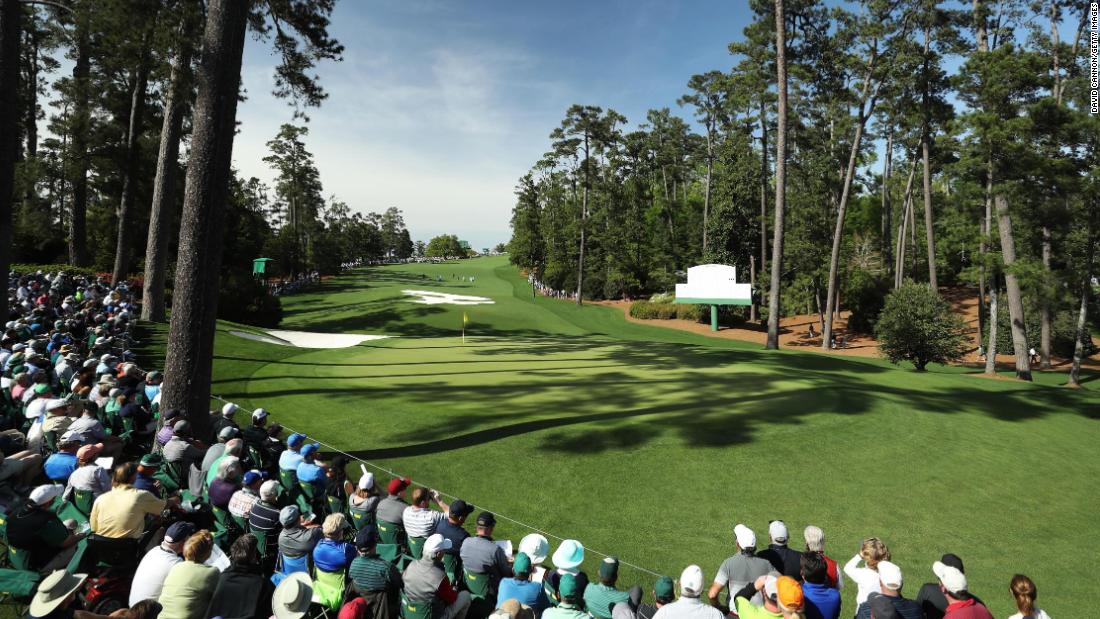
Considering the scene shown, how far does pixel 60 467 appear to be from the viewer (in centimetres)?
663

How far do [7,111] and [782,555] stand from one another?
17.2 m

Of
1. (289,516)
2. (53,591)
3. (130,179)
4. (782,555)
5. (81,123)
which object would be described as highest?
(81,123)

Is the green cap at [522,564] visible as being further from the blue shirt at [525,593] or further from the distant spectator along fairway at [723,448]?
the distant spectator along fairway at [723,448]

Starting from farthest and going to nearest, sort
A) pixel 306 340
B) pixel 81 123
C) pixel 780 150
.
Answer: pixel 81 123 → pixel 306 340 → pixel 780 150

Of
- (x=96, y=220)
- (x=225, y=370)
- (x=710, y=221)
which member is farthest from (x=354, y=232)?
(x=225, y=370)

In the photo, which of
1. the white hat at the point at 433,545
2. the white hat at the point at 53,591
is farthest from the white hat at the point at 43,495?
the white hat at the point at 433,545

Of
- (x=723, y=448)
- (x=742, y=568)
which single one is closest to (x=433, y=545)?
(x=742, y=568)

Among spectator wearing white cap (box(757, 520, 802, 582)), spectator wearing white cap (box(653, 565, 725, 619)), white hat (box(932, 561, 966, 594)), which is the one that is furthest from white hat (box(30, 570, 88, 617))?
white hat (box(932, 561, 966, 594))

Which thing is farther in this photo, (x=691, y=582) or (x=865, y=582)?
(x=865, y=582)

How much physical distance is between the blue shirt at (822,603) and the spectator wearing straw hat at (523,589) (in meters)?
2.37

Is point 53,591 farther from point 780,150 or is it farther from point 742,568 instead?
point 780,150

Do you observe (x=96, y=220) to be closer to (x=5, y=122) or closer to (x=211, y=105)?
(x=5, y=122)

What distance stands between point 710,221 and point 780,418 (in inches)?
1450

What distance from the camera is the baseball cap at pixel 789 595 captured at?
4.27 m
